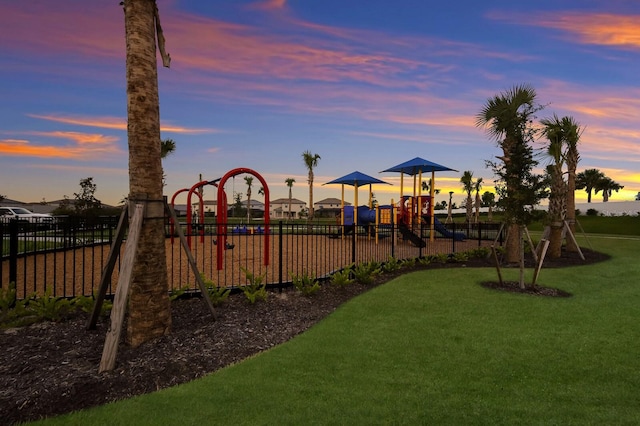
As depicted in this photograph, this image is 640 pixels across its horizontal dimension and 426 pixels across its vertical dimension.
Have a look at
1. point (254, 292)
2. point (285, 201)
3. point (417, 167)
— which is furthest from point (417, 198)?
point (285, 201)

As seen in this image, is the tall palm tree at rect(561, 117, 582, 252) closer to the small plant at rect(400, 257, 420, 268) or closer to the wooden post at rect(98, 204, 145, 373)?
the small plant at rect(400, 257, 420, 268)

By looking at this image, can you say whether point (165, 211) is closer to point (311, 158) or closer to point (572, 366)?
point (572, 366)

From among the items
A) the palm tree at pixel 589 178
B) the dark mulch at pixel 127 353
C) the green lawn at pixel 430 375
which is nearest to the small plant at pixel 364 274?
the green lawn at pixel 430 375

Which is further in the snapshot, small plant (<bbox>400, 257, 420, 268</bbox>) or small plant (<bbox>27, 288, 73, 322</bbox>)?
small plant (<bbox>400, 257, 420, 268</bbox>)

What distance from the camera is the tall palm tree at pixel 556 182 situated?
1599 cm

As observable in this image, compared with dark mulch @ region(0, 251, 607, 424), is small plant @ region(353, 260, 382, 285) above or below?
above

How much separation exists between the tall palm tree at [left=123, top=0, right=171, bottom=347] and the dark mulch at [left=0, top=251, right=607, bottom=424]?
→ 41cm

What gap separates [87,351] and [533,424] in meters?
5.30

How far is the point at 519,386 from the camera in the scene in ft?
13.6

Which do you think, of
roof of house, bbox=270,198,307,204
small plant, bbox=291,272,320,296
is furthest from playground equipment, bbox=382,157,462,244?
roof of house, bbox=270,198,307,204

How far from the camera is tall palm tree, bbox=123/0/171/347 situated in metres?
5.32

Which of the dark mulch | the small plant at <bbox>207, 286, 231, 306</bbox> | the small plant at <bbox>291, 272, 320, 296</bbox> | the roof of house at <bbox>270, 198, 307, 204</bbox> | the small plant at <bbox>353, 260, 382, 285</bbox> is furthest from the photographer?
the roof of house at <bbox>270, 198, 307, 204</bbox>

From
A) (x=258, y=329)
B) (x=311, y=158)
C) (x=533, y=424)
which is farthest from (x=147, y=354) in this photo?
(x=311, y=158)

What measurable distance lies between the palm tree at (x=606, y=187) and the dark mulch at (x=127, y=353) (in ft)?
305
